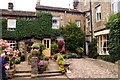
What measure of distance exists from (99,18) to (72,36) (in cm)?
441

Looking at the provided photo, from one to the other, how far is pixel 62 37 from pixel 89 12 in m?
4.93

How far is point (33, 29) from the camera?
2273 centimetres

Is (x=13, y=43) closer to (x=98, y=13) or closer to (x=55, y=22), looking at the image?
(x=55, y=22)

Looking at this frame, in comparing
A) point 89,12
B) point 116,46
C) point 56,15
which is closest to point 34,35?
point 56,15

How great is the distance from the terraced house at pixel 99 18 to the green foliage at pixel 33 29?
15.2 ft

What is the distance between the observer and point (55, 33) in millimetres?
23406

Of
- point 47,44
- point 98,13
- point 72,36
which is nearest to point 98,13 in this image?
point 98,13

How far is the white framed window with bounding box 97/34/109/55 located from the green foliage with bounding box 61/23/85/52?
10.7 feet

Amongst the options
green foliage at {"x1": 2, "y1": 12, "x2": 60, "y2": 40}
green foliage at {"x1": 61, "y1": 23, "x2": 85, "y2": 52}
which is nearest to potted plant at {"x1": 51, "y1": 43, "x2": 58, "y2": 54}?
green foliage at {"x1": 2, "y1": 12, "x2": 60, "y2": 40}

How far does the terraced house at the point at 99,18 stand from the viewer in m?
17.9

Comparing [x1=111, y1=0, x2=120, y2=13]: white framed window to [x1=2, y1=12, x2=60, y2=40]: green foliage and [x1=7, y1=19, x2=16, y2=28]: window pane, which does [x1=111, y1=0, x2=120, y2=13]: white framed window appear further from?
[x1=7, y1=19, x2=16, y2=28]: window pane

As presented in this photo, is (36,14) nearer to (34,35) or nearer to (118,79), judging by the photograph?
(34,35)

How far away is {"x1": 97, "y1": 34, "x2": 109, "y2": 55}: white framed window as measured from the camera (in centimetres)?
1850

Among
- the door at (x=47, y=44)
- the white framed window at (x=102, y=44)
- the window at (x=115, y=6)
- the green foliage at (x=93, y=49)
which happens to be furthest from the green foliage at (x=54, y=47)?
the window at (x=115, y=6)
